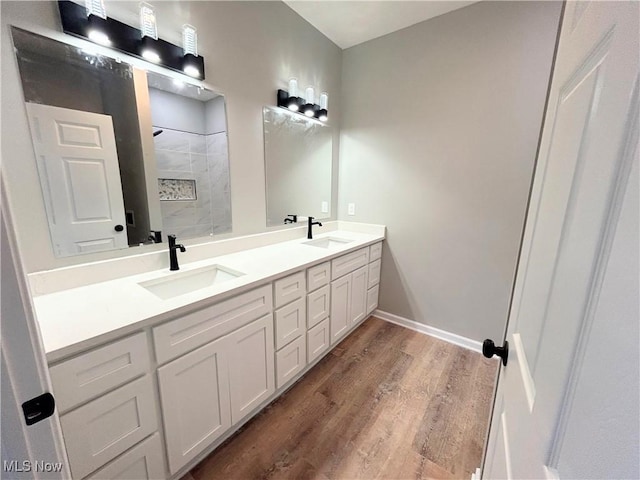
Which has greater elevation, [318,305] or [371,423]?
[318,305]

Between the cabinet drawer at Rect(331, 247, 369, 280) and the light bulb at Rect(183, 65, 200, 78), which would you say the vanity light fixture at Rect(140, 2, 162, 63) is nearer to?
the light bulb at Rect(183, 65, 200, 78)

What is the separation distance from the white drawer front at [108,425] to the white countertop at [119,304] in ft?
0.73

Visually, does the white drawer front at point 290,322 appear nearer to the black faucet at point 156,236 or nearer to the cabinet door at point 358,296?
the cabinet door at point 358,296

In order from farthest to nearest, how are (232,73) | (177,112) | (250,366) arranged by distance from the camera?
1. (232,73)
2. (177,112)
3. (250,366)

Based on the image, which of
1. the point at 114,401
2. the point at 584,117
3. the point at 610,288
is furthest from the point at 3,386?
the point at 584,117

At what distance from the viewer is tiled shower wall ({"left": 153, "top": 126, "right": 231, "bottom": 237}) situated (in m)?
1.47

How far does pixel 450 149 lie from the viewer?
2084mm

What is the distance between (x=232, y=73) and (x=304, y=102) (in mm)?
637

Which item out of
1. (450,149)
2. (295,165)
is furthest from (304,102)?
(450,149)

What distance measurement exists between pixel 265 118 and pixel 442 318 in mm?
2240

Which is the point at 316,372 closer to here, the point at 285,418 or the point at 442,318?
the point at 285,418

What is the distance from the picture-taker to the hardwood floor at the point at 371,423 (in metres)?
1.28

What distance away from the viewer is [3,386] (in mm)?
436

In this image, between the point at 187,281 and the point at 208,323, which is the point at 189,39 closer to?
the point at 187,281
